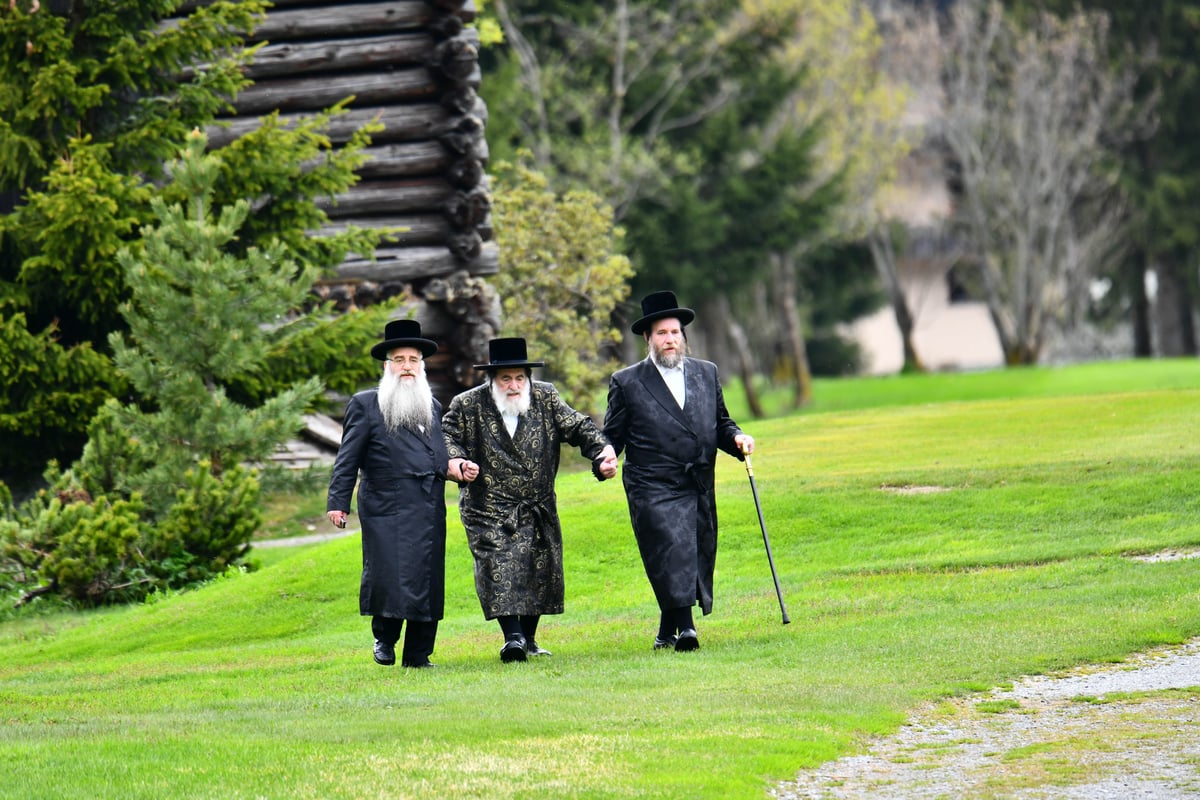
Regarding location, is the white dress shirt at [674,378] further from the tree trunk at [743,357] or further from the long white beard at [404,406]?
the tree trunk at [743,357]

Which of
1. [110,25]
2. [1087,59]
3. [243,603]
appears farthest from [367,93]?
[1087,59]

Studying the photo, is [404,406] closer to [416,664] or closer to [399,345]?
[399,345]

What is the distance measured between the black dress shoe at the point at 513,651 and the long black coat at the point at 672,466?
881 millimetres

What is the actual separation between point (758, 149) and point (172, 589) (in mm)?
24865

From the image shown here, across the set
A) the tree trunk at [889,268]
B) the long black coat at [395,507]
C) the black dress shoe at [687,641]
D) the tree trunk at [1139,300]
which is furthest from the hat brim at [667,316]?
the tree trunk at [1139,300]

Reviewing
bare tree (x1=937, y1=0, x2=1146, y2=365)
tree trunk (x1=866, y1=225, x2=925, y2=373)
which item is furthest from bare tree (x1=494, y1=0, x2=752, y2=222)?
bare tree (x1=937, y1=0, x2=1146, y2=365)

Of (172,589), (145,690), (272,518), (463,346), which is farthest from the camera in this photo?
(463,346)

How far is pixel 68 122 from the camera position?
1861cm

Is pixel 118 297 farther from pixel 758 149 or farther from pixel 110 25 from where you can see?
pixel 758 149

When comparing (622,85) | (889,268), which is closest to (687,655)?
(622,85)

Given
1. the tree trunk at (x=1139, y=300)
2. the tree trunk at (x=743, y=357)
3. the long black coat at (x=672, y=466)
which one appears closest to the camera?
the long black coat at (x=672, y=466)

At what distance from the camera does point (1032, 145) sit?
144 ft

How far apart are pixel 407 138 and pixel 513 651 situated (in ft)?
45.3

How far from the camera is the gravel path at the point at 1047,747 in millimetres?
7535
